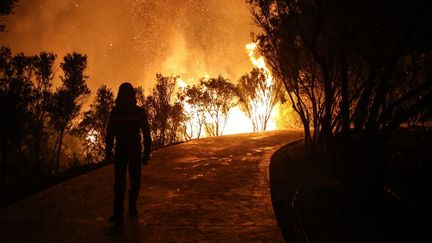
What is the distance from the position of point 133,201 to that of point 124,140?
1.10 metres

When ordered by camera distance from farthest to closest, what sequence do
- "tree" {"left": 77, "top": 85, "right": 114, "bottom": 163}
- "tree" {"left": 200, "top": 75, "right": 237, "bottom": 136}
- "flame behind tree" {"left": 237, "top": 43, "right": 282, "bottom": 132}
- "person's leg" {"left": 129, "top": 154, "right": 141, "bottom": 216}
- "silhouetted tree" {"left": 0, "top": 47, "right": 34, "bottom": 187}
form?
"tree" {"left": 200, "top": 75, "right": 237, "bottom": 136} < "flame behind tree" {"left": 237, "top": 43, "right": 282, "bottom": 132} < "tree" {"left": 77, "top": 85, "right": 114, "bottom": 163} < "silhouetted tree" {"left": 0, "top": 47, "right": 34, "bottom": 187} < "person's leg" {"left": 129, "top": 154, "right": 141, "bottom": 216}

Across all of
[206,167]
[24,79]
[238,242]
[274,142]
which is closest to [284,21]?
[274,142]

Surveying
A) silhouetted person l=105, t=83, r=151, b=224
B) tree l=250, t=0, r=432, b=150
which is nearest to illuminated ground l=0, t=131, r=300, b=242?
silhouetted person l=105, t=83, r=151, b=224

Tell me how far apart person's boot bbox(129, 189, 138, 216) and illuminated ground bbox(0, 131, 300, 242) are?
0.44 ft

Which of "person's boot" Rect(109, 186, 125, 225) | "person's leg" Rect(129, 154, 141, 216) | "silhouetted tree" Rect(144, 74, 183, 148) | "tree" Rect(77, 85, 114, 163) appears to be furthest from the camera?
"silhouetted tree" Rect(144, 74, 183, 148)

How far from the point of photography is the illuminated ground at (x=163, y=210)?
18.6 ft

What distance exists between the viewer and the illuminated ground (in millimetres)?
5684

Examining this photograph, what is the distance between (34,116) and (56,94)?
219 centimetres

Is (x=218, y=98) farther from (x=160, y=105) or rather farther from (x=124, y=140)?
(x=124, y=140)

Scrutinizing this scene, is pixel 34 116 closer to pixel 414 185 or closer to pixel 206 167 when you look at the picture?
pixel 206 167

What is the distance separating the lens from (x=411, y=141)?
17.8 m

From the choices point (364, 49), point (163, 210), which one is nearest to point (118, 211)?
point (163, 210)

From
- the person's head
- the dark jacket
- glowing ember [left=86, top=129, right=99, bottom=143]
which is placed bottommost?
the dark jacket

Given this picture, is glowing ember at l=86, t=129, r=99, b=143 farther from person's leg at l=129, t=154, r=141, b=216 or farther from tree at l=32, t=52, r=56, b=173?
person's leg at l=129, t=154, r=141, b=216
